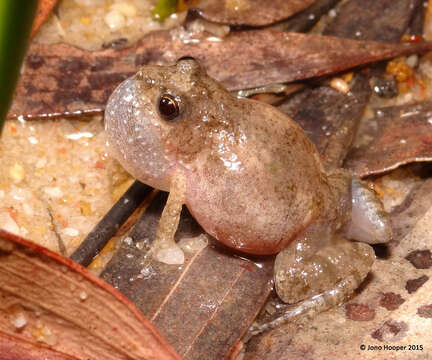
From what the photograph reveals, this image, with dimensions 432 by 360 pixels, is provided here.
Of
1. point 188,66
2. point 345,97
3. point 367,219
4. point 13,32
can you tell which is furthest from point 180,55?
point 13,32

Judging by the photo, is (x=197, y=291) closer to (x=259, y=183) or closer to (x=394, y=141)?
(x=259, y=183)

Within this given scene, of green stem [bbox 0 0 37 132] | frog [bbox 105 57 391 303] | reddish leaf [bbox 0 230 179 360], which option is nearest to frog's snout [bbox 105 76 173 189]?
frog [bbox 105 57 391 303]

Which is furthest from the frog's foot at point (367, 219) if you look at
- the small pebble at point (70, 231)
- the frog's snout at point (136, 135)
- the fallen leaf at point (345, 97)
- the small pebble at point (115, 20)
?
the small pebble at point (115, 20)

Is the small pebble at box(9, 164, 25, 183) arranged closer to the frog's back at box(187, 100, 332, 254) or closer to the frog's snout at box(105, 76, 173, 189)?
the frog's snout at box(105, 76, 173, 189)

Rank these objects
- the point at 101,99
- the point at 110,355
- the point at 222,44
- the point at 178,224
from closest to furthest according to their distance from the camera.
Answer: the point at 110,355 → the point at 178,224 → the point at 101,99 → the point at 222,44

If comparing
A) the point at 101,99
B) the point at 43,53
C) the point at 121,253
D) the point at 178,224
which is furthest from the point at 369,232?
the point at 43,53

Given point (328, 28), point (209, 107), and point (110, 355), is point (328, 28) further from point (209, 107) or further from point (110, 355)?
point (110, 355)
